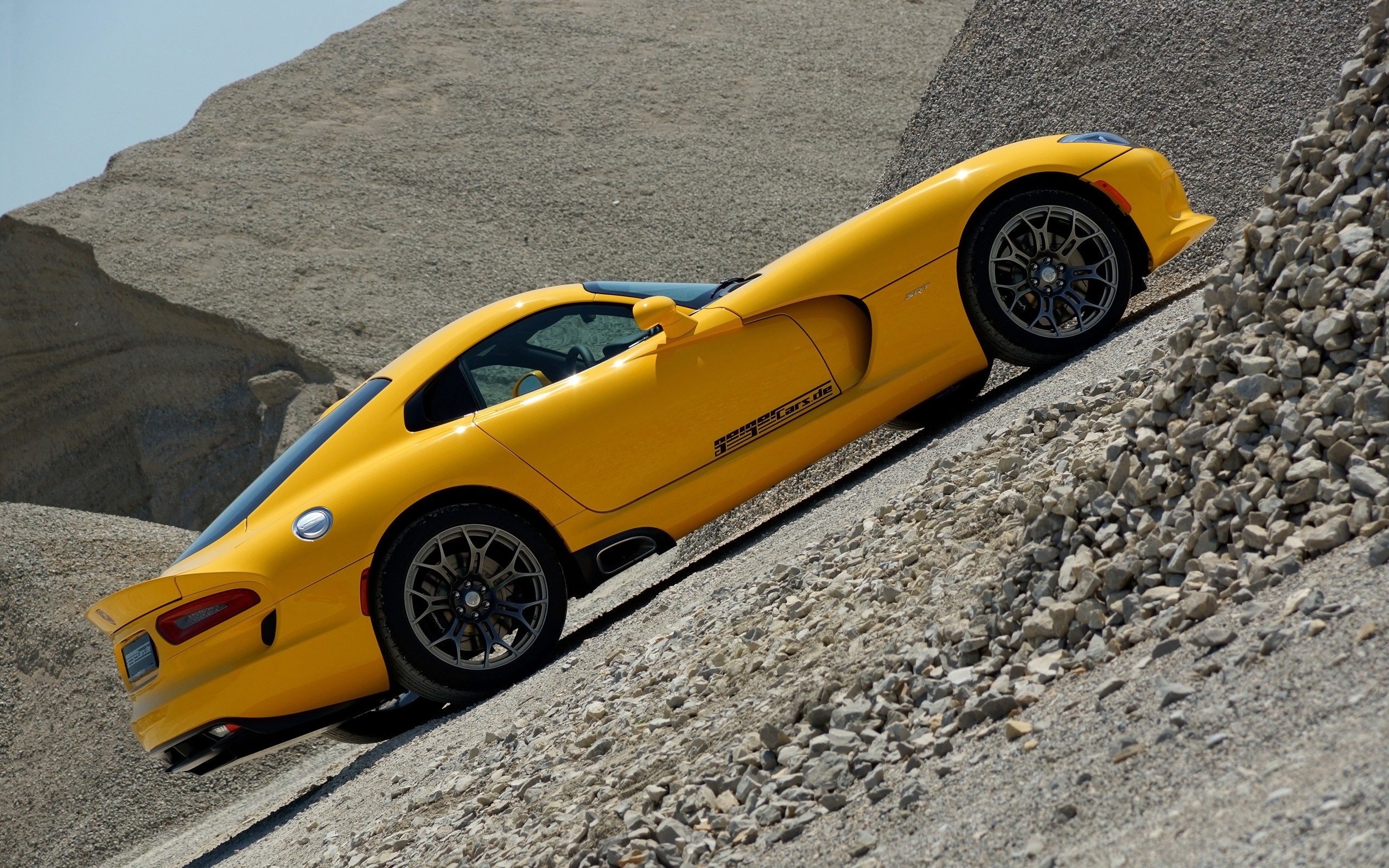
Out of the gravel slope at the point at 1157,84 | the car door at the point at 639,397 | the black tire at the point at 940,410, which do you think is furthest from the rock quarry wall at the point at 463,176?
the car door at the point at 639,397

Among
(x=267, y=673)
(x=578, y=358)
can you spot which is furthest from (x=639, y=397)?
(x=267, y=673)

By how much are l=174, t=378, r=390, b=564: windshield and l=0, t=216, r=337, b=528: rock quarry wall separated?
32.6 ft

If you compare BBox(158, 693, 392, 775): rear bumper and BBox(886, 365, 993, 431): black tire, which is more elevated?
BBox(886, 365, 993, 431): black tire

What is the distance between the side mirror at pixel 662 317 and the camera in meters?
5.29

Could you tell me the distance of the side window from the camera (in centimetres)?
557

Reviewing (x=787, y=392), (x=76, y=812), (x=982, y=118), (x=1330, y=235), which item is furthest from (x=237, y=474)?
(x=1330, y=235)

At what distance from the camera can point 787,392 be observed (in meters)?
5.57

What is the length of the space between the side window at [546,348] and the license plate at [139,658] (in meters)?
1.66

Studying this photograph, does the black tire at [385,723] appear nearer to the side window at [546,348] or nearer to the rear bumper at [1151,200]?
the side window at [546,348]

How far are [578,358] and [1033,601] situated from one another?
291 cm

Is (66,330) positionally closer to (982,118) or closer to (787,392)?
(982,118)

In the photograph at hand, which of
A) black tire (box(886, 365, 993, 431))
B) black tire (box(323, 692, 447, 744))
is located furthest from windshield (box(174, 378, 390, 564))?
black tire (box(886, 365, 993, 431))

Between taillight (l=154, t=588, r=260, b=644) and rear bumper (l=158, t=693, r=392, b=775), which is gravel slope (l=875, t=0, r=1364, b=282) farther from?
taillight (l=154, t=588, r=260, b=644)

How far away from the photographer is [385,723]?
18.8 ft
